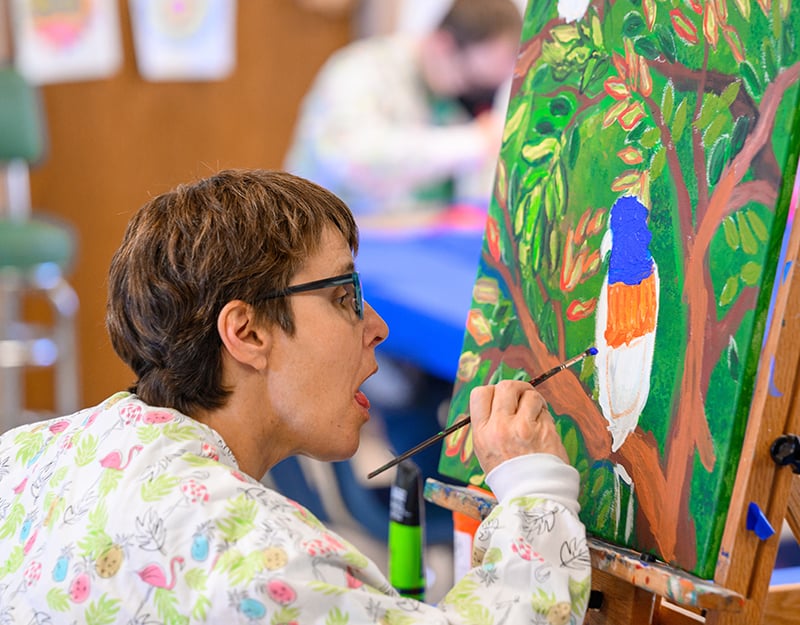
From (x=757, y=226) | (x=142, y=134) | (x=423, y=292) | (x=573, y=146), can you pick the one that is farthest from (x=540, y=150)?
(x=142, y=134)

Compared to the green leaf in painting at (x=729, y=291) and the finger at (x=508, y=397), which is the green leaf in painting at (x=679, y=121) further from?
the finger at (x=508, y=397)

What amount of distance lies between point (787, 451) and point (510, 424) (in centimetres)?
28

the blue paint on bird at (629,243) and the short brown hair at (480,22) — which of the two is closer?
the blue paint on bird at (629,243)

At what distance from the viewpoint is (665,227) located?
45.7 inches

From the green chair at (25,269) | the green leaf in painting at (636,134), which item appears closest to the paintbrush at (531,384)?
the green leaf in painting at (636,134)

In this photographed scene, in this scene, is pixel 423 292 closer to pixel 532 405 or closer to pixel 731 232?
pixel 532 405

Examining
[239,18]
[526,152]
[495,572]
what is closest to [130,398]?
[495,572]

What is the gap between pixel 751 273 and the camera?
1039 millimetres

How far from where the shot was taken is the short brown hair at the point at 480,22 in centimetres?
388

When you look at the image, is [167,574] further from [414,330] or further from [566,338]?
[414,330]

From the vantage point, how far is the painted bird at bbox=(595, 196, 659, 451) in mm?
1176

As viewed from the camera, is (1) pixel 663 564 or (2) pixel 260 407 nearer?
(1) pixel 663 564

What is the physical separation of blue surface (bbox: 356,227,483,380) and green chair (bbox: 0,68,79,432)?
3.34 ft

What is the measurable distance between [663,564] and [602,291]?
30 cm
